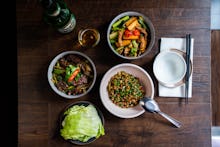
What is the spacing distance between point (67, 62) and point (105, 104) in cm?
27

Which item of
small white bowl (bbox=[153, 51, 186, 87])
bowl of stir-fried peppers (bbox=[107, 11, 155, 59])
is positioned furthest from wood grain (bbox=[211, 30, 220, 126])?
bowl of stir-fried peppers (bbox=[107, 11, 155, 59])

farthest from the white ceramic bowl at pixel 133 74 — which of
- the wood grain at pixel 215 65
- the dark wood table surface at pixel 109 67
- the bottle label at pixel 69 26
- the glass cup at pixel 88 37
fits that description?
the wood grain at pixel 215 65

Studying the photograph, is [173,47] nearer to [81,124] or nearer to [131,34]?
[131,34]

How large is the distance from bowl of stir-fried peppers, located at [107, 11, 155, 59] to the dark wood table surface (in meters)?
0.05

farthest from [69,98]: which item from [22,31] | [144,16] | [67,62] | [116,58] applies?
[144,16]

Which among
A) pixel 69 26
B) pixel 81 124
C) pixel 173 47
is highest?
pixel 69 26

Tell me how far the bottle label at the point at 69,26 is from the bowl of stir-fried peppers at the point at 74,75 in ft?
0.34

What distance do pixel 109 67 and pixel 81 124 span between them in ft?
1.02

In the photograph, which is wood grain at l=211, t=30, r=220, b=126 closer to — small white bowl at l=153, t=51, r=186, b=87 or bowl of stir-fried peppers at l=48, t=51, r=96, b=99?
small white bowl at l=153, t=51, r=186, b=87

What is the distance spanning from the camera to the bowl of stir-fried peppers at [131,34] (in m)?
1.25

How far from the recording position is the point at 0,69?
75.4 inches

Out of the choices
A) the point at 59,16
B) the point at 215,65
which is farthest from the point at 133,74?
the point at 215,65

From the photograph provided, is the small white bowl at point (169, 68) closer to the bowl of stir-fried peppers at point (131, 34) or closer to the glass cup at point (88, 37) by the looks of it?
the bowl of stir-fried peppers at point (131, 34)

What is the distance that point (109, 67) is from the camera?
131 cm
